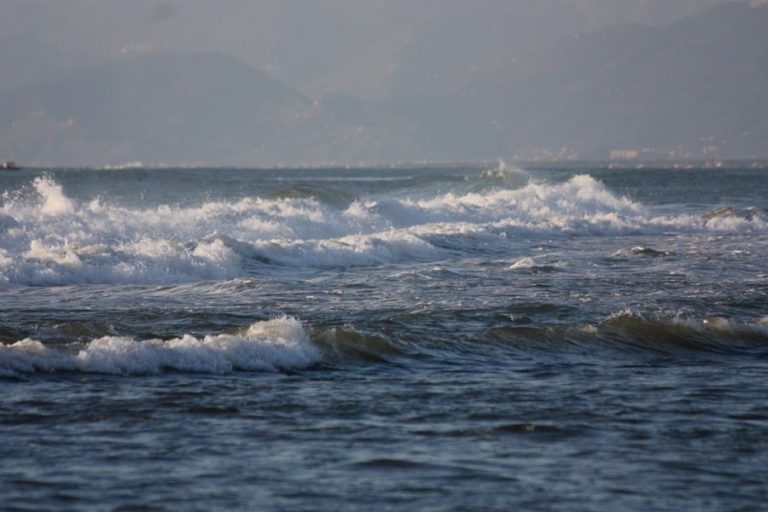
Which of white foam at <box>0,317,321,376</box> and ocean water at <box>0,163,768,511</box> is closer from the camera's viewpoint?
ocean water at <box>0,163,768,511</box>

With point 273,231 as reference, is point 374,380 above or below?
above

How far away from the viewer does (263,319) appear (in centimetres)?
1564

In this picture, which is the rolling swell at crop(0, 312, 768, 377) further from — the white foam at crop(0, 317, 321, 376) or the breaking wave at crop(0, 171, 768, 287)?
the breaking wave at crop(0, 171, 768, 287)

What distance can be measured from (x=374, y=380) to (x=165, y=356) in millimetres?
2092

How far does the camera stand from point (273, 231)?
35.2 metres

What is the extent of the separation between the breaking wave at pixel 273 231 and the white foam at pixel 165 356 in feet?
27.2

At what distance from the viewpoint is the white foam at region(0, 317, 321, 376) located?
39.7 feet

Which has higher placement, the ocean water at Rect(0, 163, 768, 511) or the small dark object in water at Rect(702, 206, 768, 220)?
the ocean water at Rect(0, 163, 768, 511)

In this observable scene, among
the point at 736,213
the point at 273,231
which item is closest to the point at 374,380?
the point at 273,231

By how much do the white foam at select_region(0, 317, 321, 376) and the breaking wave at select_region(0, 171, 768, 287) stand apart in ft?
27.2

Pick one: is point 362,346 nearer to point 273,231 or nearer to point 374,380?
point 374,380

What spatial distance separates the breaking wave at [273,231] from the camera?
22047mm

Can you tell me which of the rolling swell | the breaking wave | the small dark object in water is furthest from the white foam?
the small dark object in water

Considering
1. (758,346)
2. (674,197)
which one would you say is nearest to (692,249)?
(758,346)
